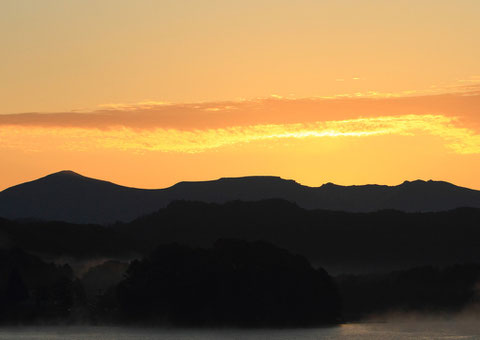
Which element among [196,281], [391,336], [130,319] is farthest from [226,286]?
[391,336]

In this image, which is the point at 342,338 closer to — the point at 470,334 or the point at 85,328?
the point at 470,334

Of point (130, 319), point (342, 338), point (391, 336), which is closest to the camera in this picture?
point (342, 338)

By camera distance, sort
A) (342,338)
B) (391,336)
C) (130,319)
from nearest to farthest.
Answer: (342,338)
(391,336)
(130,319)

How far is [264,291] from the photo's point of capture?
19962cm

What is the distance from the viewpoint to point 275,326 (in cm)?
19838

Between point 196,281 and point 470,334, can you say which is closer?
point 470,334

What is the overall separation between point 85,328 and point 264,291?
109 ft

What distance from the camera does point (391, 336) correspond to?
181750 millimetres

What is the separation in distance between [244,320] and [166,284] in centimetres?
1561

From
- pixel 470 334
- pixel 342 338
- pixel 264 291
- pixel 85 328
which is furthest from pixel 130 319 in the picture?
pixel 470 334

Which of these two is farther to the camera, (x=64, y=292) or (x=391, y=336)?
(x=64, y=292)

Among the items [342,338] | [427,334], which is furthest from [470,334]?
[342,338]

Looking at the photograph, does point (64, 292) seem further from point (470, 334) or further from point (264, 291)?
point (470, 334)

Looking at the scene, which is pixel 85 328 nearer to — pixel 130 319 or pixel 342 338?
pixel 130 319
